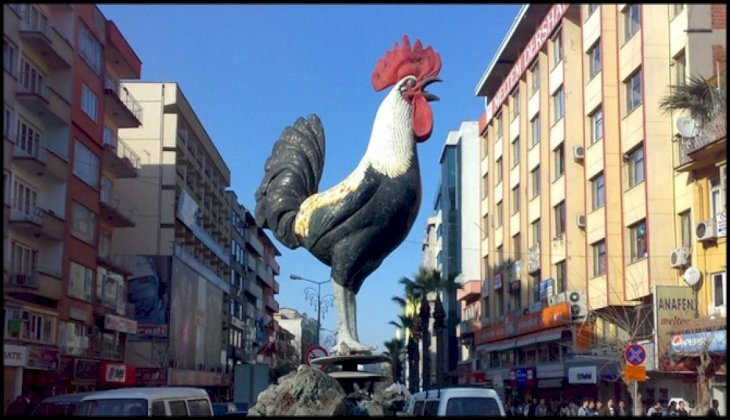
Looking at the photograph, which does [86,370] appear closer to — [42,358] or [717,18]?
[42,358]

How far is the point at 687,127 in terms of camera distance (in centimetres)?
2972

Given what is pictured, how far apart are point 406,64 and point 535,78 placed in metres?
39.9

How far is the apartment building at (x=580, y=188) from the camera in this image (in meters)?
33.7

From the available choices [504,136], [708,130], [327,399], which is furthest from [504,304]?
[327,399]

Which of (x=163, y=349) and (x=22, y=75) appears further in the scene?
(x=163, y=349)

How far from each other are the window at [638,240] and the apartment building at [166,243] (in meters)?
27.6

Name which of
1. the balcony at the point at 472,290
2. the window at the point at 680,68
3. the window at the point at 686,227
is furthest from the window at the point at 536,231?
the window at the point at 680,68

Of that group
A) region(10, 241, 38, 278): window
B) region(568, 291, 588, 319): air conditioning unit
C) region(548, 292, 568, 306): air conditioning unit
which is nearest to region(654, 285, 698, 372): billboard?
region(568, 291, 588, 319): air conditioning unit

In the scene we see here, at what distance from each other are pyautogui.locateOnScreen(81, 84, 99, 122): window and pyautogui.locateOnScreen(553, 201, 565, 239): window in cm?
2272

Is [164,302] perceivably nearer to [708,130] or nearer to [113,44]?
[113,44]

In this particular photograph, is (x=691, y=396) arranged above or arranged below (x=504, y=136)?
below

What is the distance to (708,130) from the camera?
28281mm

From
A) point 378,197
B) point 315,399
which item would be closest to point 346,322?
point 315,399

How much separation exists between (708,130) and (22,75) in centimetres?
2428
